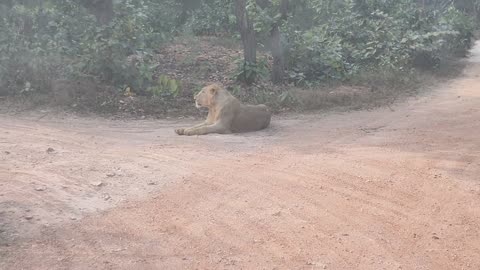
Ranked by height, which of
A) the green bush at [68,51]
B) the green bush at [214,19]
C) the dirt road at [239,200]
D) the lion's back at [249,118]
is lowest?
the dirt road at [239,200]

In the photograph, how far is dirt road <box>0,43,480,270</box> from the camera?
4103 mm

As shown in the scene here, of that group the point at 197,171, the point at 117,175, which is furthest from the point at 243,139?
the point at 117,175

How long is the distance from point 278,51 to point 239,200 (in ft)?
24.8

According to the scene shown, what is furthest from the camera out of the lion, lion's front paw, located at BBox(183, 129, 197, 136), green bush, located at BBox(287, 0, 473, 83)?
green bush, located at BBox(287, 0, 473, 83)

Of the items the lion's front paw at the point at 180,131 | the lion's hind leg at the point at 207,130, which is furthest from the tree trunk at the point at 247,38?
the lion's front paw at the point at 180,131

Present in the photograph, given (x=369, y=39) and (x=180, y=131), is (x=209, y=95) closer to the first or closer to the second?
(x=180, y=131)

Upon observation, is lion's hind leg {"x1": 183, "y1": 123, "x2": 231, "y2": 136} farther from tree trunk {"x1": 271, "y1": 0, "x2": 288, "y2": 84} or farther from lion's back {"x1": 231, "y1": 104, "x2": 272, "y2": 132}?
tree trunk {"x1": 271, "y1": 0, "x2": 288, "y2": 84}

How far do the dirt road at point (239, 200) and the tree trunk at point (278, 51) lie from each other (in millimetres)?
4354

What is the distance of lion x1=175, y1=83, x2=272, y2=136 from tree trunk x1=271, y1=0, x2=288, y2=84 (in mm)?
3655

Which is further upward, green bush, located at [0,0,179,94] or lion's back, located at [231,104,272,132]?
green bush, located at [0,0,179,94]

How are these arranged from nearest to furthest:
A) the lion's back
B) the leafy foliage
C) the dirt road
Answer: the dirt road → the lion's back → the leafy foliage

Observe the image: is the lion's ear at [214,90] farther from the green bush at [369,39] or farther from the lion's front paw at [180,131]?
the green bush at [369,39]

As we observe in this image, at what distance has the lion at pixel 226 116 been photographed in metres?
8.47

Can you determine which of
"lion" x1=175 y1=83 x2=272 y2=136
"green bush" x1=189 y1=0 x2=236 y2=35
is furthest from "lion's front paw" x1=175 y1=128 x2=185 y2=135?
"green bush" x1=189 y1=0 x2=236 y2=35
